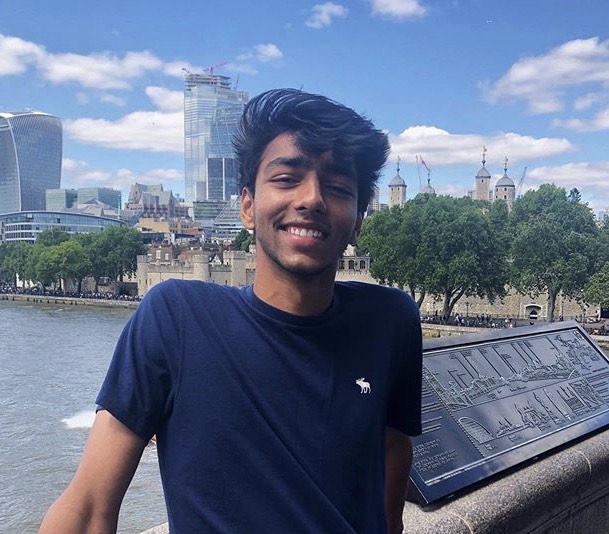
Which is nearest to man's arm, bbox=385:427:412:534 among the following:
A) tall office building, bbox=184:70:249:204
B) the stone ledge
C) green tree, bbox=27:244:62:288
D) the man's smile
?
the man's smile

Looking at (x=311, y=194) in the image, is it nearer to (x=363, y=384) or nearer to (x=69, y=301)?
(x=363, y=384)

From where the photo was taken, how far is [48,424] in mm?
16141

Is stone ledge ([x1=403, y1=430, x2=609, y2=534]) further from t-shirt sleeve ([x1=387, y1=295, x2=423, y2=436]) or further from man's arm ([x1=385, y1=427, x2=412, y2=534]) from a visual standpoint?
t-shirt sleeve ([x1=387, y1=295, x2=423, y2=436])

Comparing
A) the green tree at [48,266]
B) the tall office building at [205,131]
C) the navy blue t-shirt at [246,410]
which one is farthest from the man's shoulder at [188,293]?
the tall office building at [205,131]

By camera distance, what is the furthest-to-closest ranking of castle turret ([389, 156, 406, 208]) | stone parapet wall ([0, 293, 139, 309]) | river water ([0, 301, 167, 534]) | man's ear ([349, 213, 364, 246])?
1. castle turret ([389, 156, 406, 208])
2. stone parapet wall ([0, 293, 139, 309])
3. river water ([0, 301, 167, 534])
4. man's ear ([349, 213, 364, 246])

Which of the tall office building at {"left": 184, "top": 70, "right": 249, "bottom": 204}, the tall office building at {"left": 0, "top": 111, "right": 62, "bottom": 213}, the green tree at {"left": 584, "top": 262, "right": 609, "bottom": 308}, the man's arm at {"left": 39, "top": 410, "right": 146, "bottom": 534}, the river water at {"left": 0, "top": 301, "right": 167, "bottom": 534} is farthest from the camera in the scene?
the tall office building at {"left": 184, "top": 70, "right": 249, "bottom": 204}

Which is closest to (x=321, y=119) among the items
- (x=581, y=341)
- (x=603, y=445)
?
(x=603, y=445)

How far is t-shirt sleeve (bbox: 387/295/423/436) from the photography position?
182cm

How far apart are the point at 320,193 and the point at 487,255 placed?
119 ft

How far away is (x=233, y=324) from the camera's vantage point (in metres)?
1.54

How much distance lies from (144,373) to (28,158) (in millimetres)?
150000

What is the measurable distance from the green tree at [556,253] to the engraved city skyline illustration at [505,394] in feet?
97.2

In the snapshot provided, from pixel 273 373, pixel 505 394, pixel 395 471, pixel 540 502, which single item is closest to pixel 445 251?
pixel 505 394

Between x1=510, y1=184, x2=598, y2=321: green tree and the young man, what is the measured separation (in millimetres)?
33409
